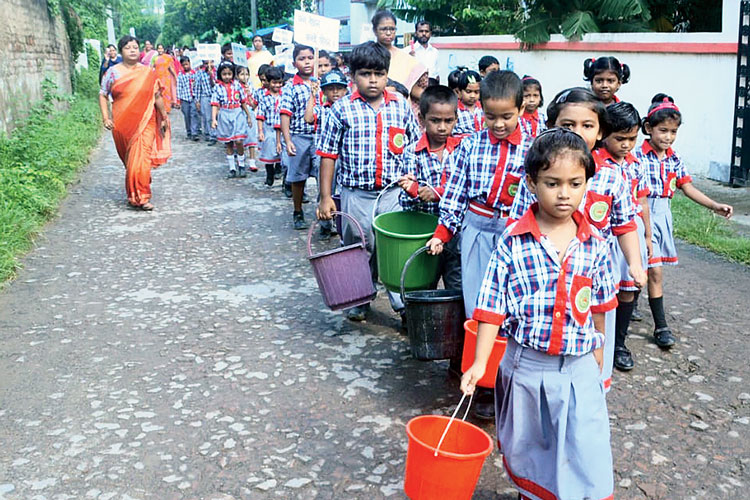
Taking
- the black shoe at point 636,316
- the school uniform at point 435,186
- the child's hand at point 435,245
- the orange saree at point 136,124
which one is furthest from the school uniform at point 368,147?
the orange saree at point 136,124

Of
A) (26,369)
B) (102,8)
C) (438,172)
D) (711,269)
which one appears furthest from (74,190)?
(102,8)

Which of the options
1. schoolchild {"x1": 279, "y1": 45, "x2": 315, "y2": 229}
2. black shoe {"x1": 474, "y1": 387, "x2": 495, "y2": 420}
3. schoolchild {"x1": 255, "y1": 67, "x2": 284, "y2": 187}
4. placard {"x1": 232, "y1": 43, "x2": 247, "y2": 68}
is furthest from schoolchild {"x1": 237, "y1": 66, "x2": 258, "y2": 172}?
black shoe {"x1": 474, "y1": 387, "x2": 495, "y2": 420}

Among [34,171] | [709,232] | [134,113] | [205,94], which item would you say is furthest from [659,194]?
[205,94]

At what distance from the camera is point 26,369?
449cm

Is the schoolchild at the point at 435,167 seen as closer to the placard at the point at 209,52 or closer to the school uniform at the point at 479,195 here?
the school uniform at the point at 479,195

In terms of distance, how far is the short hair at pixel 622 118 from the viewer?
3.96 metres

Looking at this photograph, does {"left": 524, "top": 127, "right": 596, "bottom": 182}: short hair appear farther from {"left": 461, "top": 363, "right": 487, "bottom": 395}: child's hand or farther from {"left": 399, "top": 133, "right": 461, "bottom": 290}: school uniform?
{"left": 399, "top": 133, "right": 461, "bottom": 290}: school uniform

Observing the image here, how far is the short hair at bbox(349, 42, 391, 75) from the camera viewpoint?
4.83 m

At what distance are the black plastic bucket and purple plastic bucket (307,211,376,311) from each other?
3.03 feet

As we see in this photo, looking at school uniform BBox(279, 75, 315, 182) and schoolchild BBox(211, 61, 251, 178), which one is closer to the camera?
school uniform BBox(279, 75, 315, 182)

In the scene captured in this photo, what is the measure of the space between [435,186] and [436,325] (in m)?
1.10

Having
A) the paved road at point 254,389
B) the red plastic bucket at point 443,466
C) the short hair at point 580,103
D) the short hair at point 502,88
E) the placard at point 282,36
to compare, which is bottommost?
the paved road at point 254,389

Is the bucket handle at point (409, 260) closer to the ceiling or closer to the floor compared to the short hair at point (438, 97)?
closer to the floor

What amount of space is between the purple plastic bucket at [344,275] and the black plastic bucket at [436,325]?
92 centimetres
